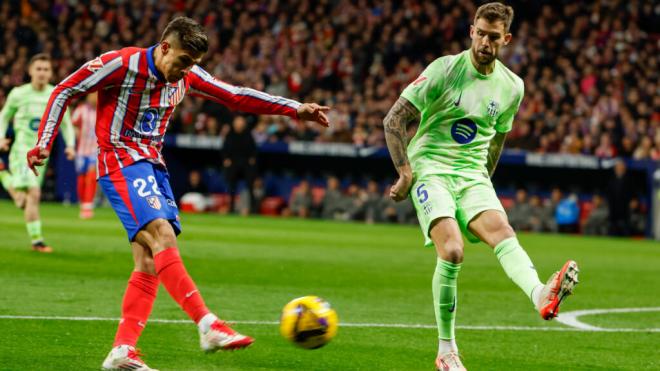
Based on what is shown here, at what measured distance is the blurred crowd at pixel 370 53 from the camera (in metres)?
25.7

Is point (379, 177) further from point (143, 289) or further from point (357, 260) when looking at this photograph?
point (143, 289)

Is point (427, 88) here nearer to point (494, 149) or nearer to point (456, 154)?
point (456, 154)

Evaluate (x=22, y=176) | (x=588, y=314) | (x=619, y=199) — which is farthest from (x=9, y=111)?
(x=619, y=199)

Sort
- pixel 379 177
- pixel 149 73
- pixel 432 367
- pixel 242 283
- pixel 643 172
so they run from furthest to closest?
1. pixel 379 177
2. pixel 643 172
3. pixel 242 283
4. pixel 432 367
5. pixel 149 73

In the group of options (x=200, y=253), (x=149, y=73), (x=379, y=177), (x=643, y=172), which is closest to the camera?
(x=149, y=73)

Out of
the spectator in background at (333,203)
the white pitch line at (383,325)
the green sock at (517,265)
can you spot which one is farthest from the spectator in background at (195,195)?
the green sock at (517,265)

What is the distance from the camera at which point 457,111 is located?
745cm

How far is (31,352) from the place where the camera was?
7105 mm

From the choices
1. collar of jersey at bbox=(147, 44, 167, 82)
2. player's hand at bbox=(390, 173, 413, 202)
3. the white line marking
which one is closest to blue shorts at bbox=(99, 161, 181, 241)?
collar of jersey at bbox=(147, 44, 167, 82)

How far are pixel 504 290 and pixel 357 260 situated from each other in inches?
138

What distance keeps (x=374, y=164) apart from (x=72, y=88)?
21.1 metres

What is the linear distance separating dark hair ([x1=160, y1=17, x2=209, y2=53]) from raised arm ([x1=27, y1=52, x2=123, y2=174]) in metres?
0.41

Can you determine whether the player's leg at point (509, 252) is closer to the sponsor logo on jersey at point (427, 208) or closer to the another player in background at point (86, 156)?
the sponsor logo on jersey at point (427, 208)

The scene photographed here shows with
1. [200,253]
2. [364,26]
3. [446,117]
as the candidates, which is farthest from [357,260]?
[364,26]
